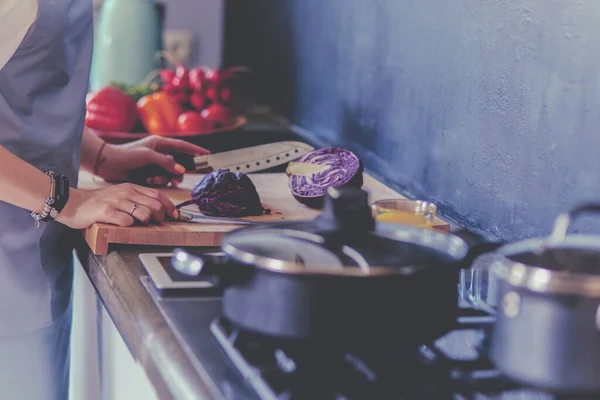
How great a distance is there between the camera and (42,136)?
4.67 feet

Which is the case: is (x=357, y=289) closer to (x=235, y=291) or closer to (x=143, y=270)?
(x=235, y=291)

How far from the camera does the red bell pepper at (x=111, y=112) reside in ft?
6.46

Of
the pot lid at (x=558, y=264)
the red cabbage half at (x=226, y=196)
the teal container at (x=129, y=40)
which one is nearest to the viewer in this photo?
the pot lid at (x=558, y=264)

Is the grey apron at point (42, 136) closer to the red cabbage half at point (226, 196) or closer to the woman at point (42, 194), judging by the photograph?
the woman at point (42, 194)

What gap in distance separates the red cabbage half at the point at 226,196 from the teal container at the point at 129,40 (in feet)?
4.09

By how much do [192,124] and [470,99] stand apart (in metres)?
0.80

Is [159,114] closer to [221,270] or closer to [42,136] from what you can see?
[42,136]

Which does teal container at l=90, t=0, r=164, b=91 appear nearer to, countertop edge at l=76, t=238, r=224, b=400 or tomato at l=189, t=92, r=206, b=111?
tomato at l=189, t=92, r=206, b=111

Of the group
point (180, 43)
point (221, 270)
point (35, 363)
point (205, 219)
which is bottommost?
point (35, 363)

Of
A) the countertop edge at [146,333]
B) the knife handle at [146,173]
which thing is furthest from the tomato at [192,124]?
the countertop edge at [146,333]

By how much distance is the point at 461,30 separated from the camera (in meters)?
1.44

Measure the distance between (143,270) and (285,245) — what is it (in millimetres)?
347

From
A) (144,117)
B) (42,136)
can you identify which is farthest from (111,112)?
(42,136)

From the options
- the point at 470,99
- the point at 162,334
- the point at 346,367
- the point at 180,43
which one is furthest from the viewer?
the point at 180,43
